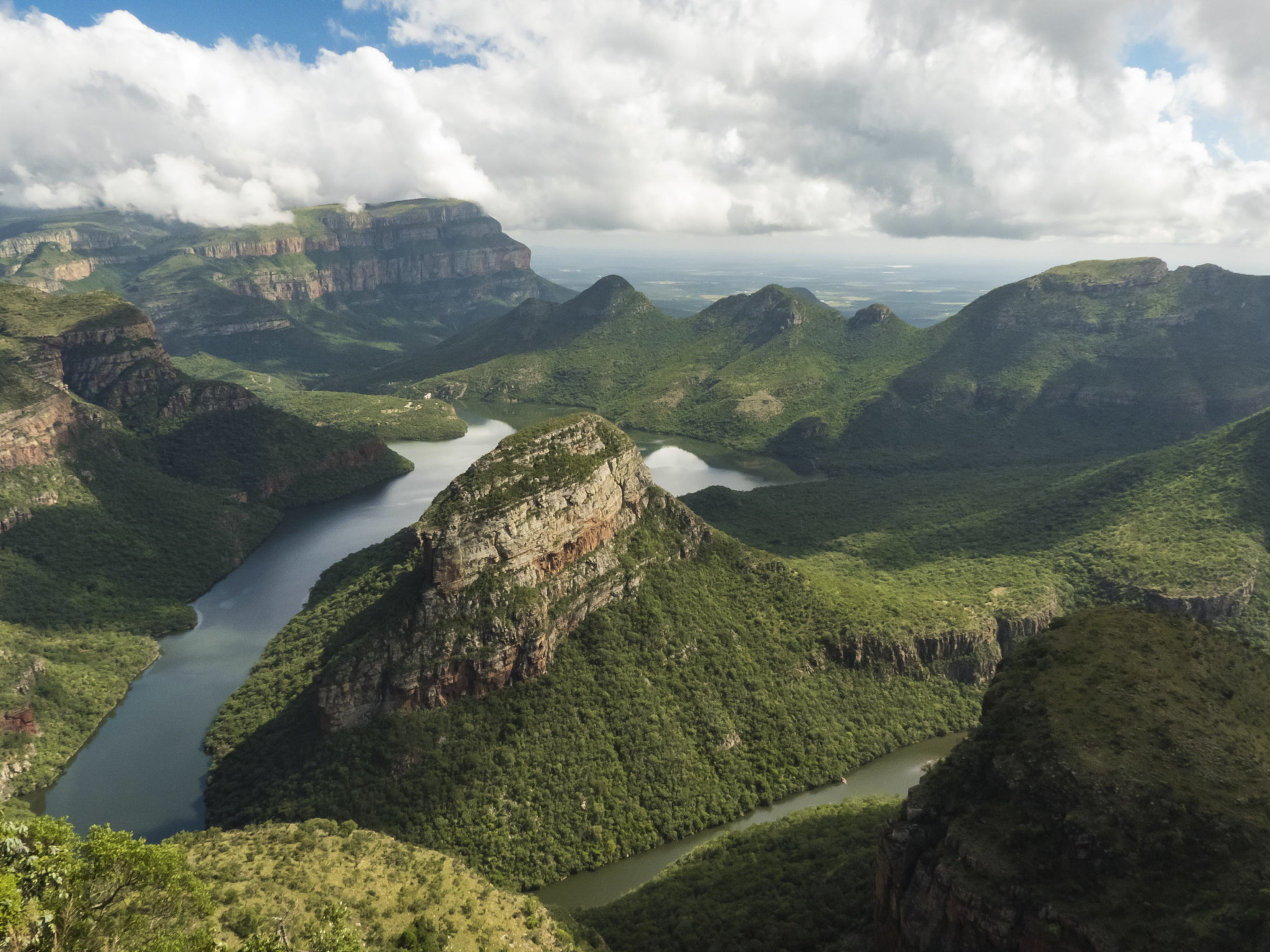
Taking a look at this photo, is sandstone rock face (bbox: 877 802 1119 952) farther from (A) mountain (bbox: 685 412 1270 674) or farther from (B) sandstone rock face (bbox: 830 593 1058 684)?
(A) mountain (bbox: 685 412 1270 674)

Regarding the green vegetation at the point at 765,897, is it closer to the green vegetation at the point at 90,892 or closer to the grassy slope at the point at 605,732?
the grassy slope at the point at 605,732

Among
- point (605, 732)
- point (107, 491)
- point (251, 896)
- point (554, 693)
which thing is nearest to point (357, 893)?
point (251, 896)

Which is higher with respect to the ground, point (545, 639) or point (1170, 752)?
point (1170, 752)

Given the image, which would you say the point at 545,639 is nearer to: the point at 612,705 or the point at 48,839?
the point at 612,705

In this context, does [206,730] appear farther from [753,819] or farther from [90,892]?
[90,892]

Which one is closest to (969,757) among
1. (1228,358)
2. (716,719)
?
(716,719)

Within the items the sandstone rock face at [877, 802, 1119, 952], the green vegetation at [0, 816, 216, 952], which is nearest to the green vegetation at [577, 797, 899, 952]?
the sandstone rock face at [877, 802, 1119, 952]
